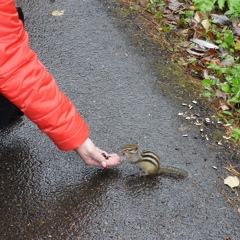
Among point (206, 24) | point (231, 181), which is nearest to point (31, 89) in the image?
point (231, 181)

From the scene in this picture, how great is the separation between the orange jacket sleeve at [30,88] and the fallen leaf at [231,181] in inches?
46.7

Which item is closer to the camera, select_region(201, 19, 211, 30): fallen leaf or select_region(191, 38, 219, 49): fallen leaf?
select_region(191, 38, 219, 49): fallen leaf

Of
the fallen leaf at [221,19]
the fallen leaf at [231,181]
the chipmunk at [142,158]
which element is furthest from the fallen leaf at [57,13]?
the fallen leaf at [231,181]

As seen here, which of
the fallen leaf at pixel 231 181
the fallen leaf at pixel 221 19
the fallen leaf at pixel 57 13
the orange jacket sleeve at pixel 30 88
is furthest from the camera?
the fallen leaf at pixel 221 19

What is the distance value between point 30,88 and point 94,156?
693 mm

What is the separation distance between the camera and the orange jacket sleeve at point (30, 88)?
2729 millimetres

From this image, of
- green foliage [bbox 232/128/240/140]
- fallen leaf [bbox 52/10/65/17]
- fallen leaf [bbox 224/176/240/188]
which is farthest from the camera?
fallen leaf [bbox 52/10/65/17]

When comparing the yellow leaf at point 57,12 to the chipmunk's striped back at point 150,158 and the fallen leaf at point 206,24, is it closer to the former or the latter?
the fallen leaf at point 206,24

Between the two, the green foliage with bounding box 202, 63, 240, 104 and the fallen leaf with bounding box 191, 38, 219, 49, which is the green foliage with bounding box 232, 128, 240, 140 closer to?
the green foliage with bounding box 202, 63, 240, 104

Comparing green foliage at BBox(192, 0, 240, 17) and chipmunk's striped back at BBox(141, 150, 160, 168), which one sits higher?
chipmunk's striped back at BBox(141, 150, 160, 168)

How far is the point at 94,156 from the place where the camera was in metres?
3.18

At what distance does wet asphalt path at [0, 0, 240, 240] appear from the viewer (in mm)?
3137

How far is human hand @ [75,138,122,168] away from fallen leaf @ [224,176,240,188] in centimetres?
85

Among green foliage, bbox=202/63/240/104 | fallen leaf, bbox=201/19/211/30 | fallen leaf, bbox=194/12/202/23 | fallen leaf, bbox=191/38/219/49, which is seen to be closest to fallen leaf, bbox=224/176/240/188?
green foliage, bbox=202/63/240/104
